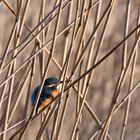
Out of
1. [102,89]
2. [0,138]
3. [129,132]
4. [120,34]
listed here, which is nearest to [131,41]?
[120,34]

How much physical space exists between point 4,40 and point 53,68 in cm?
26

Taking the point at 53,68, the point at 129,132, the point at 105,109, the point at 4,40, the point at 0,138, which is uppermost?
the point at 4,40

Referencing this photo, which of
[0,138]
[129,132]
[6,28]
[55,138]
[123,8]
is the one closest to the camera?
[55,138]

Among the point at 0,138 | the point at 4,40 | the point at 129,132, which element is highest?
the point at 4,40

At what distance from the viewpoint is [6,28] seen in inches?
81.0

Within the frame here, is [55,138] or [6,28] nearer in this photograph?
[55,138]

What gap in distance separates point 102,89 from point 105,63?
5.0 inches

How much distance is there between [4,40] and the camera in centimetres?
206

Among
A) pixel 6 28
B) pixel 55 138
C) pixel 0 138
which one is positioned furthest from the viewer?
pixel 6 28

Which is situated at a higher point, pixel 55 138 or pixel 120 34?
pixel 120 34

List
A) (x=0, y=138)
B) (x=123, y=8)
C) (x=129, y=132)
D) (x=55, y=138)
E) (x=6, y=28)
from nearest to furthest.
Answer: (x=55, y=138) → (x=0, y=138) → (x=6, y=28) → (x=123, y=8) → (x=129, y=132)

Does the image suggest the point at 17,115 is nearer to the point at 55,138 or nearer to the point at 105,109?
the point at 105,109

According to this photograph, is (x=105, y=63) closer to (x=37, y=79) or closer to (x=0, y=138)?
(x=37, y=79)

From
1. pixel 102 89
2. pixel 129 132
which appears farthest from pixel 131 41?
pixel 129 132
